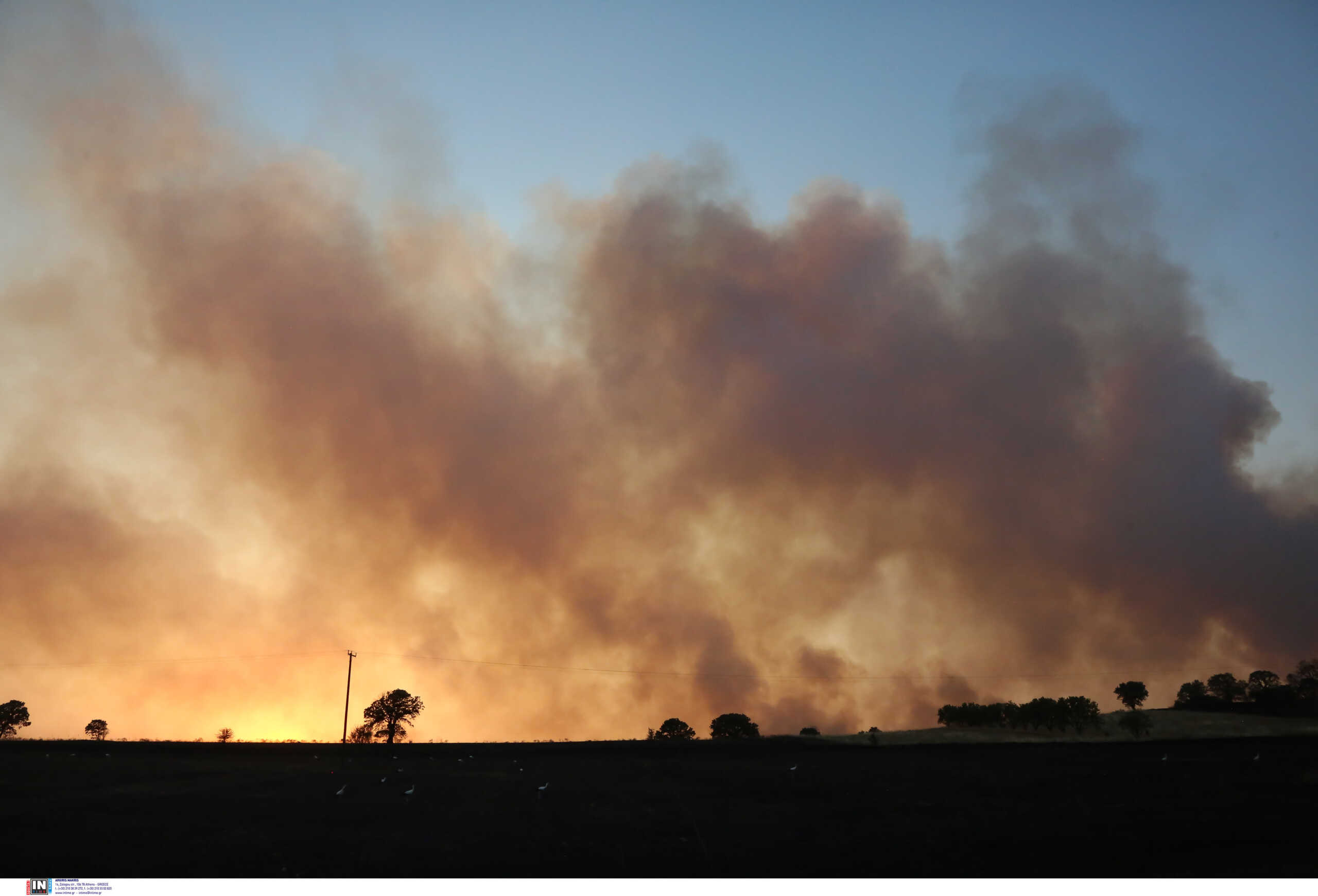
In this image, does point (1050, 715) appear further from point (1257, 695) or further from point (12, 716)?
point (12, 716)

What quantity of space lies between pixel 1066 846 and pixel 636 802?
27.7m

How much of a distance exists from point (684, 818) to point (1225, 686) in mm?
193271

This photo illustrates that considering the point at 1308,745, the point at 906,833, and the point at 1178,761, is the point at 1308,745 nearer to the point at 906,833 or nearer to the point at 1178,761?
the point at 1178,761

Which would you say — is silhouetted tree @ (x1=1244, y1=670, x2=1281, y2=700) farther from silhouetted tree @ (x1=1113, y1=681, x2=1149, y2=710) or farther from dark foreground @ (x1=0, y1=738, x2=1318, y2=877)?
dark foreground @ (x1=0, y1=738, x2=1318, y2=877)

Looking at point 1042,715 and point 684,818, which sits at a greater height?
point 1042,715

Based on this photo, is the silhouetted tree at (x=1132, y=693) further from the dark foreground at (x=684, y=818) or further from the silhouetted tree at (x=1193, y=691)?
the dark foreground at (x=684, y=818)

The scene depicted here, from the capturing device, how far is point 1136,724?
378 feet

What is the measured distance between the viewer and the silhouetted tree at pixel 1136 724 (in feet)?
374

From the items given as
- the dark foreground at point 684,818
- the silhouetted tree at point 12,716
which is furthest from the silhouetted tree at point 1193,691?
the silhouetted tree at point 12,716

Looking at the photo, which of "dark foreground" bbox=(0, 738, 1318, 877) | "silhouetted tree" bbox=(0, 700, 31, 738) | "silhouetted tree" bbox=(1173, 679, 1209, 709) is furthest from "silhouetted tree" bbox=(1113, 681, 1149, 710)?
"silhouetted tree" bbox=(0, 700, 31, 738)

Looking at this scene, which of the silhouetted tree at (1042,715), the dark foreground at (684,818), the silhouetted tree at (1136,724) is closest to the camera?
the dark foreground at (684,818)

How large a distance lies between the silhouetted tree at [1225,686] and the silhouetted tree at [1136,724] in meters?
77.9

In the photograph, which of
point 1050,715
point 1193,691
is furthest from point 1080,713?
point 1193,691

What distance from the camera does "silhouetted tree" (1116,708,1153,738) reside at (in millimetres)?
114125
